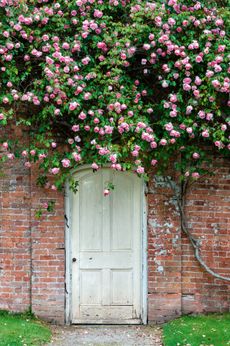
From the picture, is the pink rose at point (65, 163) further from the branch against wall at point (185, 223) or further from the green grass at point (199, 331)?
the green grass at point (199, 331)

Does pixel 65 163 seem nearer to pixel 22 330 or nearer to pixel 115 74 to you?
pixel 115 74

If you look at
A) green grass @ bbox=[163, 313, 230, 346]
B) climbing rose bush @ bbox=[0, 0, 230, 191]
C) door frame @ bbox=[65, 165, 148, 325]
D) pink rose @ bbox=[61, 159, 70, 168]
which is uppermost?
climbing rose bush @ bbox=[0, 0, 230, 191]

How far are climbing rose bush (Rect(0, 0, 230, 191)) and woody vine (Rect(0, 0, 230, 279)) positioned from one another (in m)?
0.01

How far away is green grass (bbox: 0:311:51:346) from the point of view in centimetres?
830

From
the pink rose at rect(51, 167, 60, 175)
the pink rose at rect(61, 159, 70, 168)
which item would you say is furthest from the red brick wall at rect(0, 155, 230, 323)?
the pink rose at rect(61, 159, 70, 168)

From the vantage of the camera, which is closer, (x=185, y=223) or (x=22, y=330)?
(x=22, y=330)

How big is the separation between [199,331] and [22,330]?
8.02 ft

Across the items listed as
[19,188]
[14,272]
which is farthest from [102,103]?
[14,272]

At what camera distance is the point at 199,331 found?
342 inches

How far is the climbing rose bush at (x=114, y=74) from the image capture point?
27.8 ft

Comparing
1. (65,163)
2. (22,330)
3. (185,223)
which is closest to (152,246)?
(185,223)

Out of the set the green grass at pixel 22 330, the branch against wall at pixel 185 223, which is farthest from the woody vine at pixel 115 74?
the green grass at pixel 22 330

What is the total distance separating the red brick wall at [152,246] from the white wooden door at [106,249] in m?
0.24

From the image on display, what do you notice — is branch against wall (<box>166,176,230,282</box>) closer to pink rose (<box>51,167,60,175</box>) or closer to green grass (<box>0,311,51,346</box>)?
pink rose (<box>51,167,60,175</box>)
